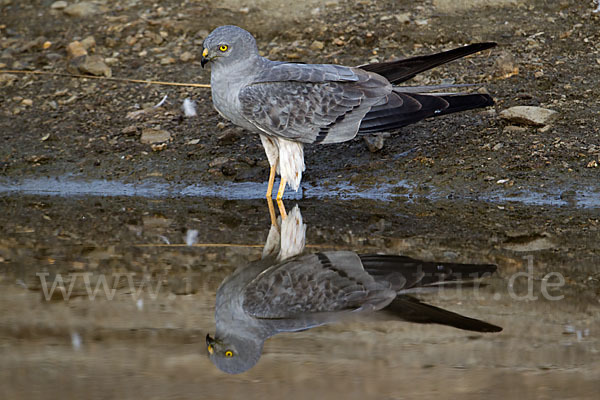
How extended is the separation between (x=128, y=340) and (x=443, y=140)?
Answer: 3877 millimetres

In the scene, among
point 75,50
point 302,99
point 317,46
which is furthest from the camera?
point 75,50

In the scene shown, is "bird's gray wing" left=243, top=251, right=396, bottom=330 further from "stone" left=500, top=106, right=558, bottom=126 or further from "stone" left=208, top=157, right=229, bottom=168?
"stone" left=500, top=106, right=558, bottom=126

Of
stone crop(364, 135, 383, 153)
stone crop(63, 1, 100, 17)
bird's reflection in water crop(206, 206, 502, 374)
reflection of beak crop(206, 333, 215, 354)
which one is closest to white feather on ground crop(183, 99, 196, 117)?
stone crop(364, 135, 383, 153)

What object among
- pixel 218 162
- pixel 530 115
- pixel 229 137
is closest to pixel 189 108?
pixel 229 137

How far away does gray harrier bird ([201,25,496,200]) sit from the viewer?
18.9 ft

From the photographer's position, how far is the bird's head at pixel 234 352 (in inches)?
125

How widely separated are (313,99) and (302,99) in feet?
0.28

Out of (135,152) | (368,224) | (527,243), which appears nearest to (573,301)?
(527,243)

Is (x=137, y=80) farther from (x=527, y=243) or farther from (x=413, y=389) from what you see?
(x=413, y=389)

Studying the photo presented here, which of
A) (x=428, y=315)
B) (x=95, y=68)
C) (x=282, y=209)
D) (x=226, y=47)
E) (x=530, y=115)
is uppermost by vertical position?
(x=226, y=47)

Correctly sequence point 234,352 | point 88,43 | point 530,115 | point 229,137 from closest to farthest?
1. point 234,352
2. point 530,115
3. point 229,137
4. point 88,43

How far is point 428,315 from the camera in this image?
11.7 feet

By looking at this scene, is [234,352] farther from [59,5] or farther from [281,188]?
[59,5]

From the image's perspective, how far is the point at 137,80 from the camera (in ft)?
25.1
